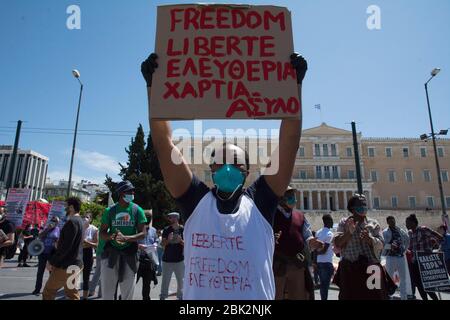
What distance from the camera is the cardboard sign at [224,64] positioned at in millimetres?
2105

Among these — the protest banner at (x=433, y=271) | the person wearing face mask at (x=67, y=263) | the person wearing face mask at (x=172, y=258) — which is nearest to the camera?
the person wearing face mask at (x=67, y=263)

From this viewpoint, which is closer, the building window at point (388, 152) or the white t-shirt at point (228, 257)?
the white t-shirt at point (228, 257)

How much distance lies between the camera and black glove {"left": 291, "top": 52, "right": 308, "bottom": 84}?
6.96 ft

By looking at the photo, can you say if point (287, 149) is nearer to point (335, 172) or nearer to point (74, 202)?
point (74, 202)

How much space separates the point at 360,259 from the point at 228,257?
287cm

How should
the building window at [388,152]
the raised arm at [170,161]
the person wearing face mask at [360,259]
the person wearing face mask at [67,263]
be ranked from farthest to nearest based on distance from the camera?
the building window at [388,152]
the person wearing face mask at [67,263]
the person wearing face mask at [360,259]
the raised arm at [170,161]

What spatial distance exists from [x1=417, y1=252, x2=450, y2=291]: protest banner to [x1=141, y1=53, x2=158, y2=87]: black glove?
7.28 metres

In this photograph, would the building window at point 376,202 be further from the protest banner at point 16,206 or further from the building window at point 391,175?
the protest banner at point 16,206

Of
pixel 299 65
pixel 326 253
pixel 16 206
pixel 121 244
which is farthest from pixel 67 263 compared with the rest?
pixel 16 206

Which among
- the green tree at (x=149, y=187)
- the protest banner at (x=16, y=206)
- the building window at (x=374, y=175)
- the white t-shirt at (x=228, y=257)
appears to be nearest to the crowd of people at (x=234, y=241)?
the white t-shirt at (x=228, y=257)
